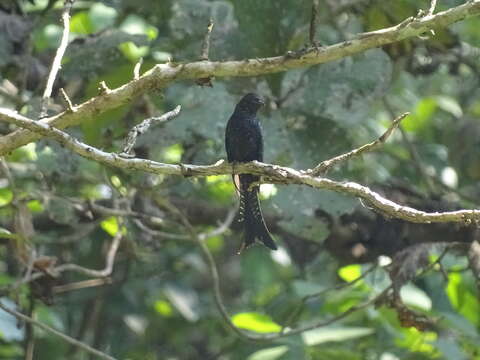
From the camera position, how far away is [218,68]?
10.4 ft

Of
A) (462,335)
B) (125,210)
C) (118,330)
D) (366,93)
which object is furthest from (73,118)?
(118,330)

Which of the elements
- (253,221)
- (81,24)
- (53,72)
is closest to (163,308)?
(81,24)

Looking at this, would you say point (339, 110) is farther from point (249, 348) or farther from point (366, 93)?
point (249, 348)

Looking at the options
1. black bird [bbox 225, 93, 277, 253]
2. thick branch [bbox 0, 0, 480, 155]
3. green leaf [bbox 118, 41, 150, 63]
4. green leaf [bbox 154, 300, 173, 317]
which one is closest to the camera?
thick branch [bbox 0, 0, 480, 155]

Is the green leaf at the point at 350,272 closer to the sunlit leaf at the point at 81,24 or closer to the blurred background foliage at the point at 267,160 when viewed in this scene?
the blurred background foliage at the point at 267,160

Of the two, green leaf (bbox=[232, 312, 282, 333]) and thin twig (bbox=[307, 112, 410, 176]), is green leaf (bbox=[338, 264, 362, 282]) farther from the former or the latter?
thin twig (bbox=[307, 112, 410, 176])

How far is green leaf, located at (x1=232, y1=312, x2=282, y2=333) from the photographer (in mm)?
4852

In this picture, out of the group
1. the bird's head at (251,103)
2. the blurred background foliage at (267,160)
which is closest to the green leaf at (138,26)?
the blurred background foliage at (267,160)

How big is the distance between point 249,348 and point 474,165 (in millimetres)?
1634

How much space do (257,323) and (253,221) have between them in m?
1.05

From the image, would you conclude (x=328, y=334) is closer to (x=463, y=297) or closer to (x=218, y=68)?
(x=463, y=297)

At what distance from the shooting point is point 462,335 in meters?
5.05

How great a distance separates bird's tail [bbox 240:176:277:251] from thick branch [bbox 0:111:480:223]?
2.87ft

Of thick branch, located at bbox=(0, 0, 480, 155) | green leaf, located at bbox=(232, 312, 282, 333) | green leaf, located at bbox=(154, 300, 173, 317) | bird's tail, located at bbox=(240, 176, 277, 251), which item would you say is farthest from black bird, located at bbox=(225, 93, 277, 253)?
green leaf, located at bbox=(154, 300, 173, 317)
